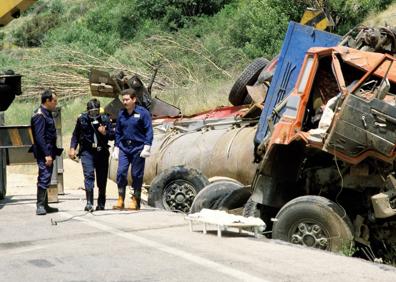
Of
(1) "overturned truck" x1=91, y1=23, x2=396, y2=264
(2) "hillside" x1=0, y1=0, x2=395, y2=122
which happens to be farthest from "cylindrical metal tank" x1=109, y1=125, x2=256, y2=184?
(2) "hillside" x1=0, y1=0, x2=395, y2=122

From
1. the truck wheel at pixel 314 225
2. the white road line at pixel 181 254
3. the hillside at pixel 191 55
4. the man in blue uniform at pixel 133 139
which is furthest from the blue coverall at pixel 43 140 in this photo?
the hillside at pixel 191 55

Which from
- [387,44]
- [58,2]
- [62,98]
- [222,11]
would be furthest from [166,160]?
[58,2]

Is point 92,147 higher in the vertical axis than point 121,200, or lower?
higher

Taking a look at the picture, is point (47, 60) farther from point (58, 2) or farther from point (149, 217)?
point (58, 2)

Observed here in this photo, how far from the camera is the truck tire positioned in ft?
48.6

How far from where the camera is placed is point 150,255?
7.66 meters

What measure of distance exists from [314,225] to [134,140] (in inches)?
144

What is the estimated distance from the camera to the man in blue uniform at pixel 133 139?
37.1 ft

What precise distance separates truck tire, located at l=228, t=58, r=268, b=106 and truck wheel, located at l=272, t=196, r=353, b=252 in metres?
6.25

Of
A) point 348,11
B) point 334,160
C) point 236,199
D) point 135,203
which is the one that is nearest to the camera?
point 334,160

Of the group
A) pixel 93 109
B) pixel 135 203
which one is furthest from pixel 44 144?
pixel 135 203

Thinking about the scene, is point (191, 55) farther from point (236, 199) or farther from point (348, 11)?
point (236, 199)

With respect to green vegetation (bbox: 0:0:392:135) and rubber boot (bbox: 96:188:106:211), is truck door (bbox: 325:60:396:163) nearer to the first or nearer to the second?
rubber boot (bbox: 96:188:106:211)

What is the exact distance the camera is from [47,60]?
92.4 ft
